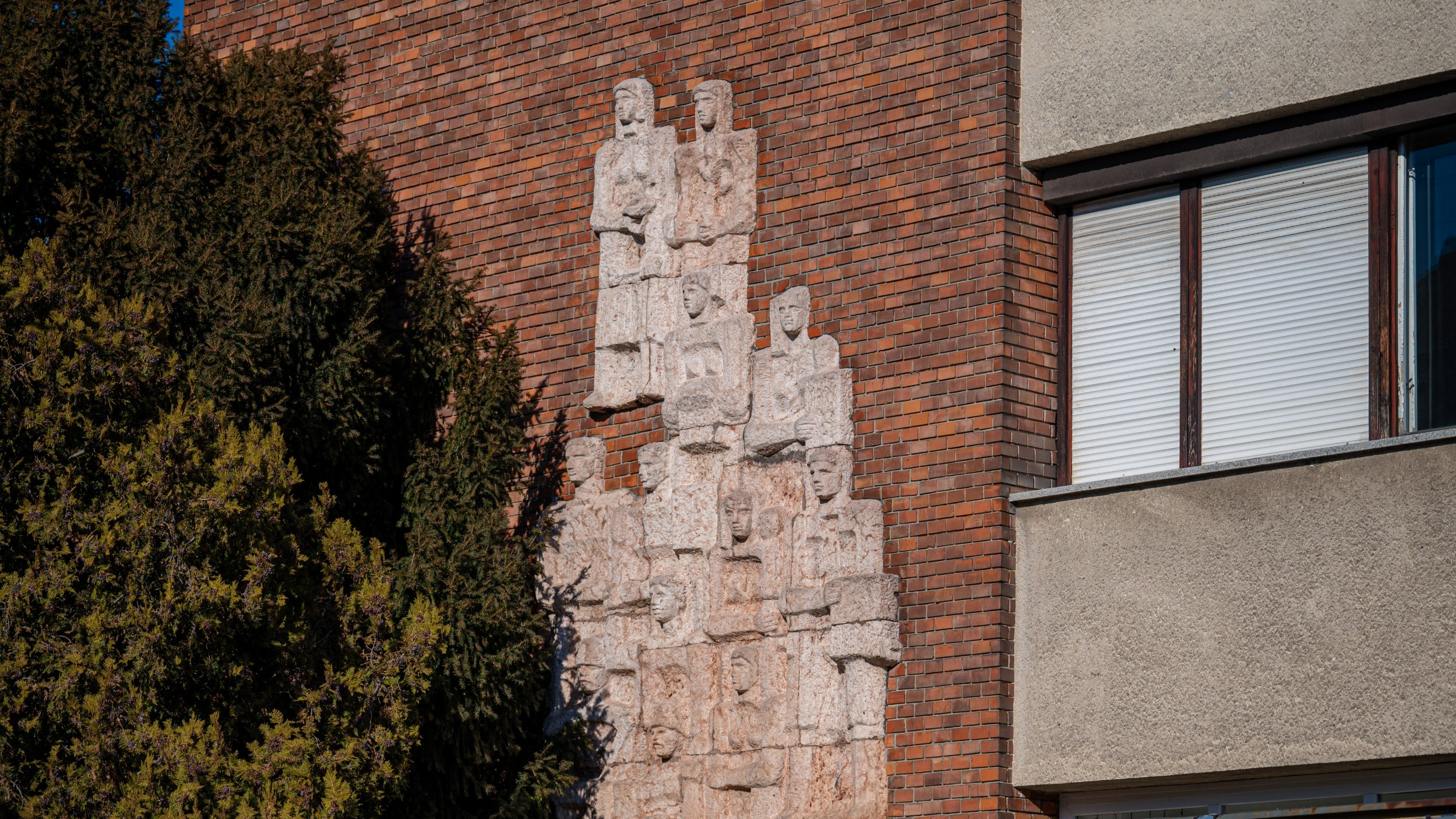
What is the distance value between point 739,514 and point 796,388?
0.82 metres

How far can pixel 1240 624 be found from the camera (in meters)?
10.8

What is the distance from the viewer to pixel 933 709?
11.8m

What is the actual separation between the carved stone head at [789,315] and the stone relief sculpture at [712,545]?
0.01 m

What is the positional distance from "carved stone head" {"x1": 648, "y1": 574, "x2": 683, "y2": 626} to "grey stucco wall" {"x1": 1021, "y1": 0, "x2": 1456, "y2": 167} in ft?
10.9

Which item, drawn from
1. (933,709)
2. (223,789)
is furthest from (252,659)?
(933,709)

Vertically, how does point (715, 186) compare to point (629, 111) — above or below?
below

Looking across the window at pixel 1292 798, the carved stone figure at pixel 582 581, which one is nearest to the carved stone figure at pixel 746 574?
the carved stone figure at pixel 582 581

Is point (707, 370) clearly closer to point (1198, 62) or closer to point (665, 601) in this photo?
point (665, 601)

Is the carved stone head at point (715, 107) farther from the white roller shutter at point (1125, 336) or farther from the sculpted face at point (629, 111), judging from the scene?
the white roller shutter at point (1125, 336)

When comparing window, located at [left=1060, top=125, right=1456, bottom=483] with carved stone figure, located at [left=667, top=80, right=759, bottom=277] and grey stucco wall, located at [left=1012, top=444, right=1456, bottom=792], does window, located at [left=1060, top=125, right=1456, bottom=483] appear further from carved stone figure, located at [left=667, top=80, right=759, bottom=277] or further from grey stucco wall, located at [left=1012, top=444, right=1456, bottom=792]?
carved stone figure, located at [left=667, top=80, right=759, bottom=277]

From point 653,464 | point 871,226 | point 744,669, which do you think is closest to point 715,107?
point 871,226

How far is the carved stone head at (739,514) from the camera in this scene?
1282cm

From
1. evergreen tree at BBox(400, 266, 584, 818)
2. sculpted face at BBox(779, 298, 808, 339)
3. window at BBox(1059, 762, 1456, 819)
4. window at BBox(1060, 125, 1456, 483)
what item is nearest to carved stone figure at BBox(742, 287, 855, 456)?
sculpted face at BBox(779, 298, 808, 339)

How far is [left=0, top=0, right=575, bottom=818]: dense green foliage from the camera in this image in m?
11.0
